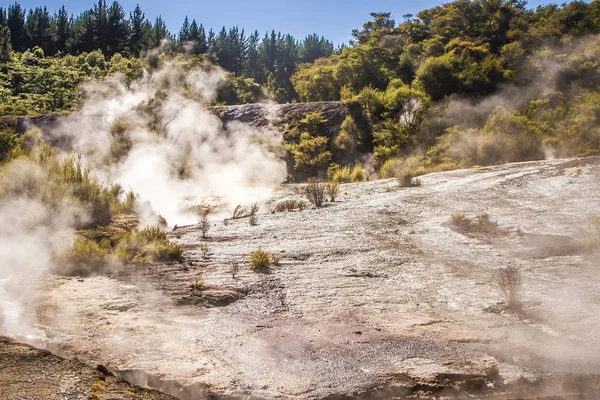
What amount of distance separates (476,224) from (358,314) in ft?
12.4

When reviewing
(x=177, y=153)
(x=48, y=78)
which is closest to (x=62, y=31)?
(x=48, y=78)

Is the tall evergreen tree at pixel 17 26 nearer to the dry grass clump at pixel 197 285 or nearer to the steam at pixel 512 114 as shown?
the steam at pixel 512 114

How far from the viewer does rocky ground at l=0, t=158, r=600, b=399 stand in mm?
3551

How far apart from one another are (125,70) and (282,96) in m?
15.6

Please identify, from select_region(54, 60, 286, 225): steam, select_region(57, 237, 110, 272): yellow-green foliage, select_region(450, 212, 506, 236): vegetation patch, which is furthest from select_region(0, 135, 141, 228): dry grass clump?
select_region(450, 212, 506, 236): vegetation patch

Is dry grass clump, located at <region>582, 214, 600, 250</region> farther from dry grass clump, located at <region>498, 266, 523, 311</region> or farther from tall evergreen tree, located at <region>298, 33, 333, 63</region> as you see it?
tall evergreen tree, located at <region>298, 33, 333, 63</region>

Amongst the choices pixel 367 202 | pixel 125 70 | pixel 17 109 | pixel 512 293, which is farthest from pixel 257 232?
pixel 125 70

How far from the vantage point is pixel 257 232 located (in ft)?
27.5

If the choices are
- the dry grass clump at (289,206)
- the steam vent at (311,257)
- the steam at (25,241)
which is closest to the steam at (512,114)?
the steam vent at (311,257)

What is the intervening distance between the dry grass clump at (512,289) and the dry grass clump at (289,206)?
587cm

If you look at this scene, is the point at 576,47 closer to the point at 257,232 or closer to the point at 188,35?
the point at 257,232

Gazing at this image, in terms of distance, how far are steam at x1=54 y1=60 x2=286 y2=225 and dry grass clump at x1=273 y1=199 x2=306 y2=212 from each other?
1.27m

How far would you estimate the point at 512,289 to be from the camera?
475 centimetres

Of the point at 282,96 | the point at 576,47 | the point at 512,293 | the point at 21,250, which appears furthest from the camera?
the point at 282,96
